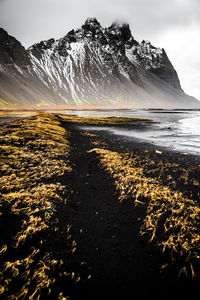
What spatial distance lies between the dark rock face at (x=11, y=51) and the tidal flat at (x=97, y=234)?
685 feet

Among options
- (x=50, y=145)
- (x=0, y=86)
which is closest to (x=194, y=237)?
(x=50, y=145)

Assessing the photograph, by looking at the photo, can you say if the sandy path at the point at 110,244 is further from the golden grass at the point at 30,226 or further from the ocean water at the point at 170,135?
the ocean water at the point at 170,135

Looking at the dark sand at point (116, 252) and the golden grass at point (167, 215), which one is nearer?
the dark sand at point (116, 252)

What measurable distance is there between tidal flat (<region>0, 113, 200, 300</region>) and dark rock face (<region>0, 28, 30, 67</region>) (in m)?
209

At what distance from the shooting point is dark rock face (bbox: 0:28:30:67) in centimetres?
17212

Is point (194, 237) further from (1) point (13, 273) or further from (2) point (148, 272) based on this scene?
(1) point (13, 273)

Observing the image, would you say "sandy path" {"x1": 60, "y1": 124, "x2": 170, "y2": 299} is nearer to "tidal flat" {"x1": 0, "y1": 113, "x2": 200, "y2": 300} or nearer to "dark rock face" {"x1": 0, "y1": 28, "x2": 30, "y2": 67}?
"tidal flat" {"x1": 0, "y1": 113, "x2": 200, "y2": 300}

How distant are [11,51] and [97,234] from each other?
234384 mm

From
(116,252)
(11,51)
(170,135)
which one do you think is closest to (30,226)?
(116,252)

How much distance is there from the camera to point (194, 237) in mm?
3908

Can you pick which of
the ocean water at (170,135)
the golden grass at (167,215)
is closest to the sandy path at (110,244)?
the golden grass at (167,215)

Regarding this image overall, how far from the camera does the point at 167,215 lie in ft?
15.3

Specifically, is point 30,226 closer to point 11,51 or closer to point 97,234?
point 97,234

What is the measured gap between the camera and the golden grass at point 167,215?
3.62 m
